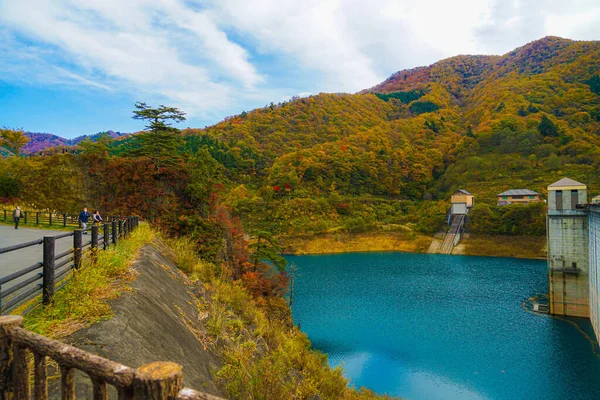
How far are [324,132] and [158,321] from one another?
119 meters

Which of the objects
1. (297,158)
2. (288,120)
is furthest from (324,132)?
(297,158)

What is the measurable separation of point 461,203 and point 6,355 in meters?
70.9

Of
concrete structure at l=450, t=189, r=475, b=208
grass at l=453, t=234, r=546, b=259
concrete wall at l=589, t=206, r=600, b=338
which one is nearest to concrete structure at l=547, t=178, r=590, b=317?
concrete wall at l=589, t=206, r=600, b=338

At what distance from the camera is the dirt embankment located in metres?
3.88

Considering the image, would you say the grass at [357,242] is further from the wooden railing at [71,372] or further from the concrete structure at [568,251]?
the wooden railing at [71,372]

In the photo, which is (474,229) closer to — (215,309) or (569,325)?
(569,325)

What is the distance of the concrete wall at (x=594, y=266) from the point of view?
69.5ft

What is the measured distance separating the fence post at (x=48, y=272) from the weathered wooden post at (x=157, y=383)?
3.49 meters

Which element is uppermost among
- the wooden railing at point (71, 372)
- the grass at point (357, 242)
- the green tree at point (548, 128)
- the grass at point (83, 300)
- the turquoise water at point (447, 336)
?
the green tree at point (548, 128)

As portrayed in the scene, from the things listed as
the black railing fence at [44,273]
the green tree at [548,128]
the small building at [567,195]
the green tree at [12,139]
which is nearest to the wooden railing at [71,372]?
the black railing fence at [44,273]

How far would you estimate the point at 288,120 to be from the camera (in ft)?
409

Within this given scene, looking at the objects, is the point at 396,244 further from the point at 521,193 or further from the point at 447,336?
the point at 447,336

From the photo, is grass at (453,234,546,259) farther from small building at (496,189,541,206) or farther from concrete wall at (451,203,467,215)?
small building at (496,189,541,206)

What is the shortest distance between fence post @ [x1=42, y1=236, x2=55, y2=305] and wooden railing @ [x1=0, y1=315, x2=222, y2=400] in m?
2.46
